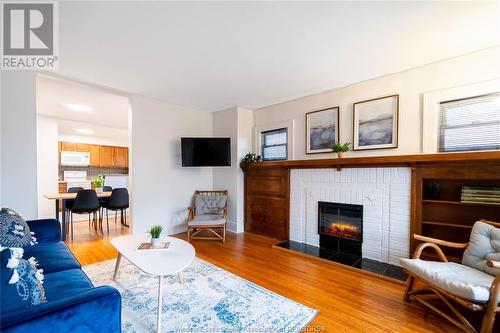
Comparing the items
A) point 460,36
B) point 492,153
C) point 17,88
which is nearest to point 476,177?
point 492,153

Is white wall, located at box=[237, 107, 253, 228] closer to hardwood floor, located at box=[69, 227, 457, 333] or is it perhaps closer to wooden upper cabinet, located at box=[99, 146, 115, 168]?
hardwood floor, located at box=[69, 227, 457, 333]

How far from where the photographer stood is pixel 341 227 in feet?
10.8

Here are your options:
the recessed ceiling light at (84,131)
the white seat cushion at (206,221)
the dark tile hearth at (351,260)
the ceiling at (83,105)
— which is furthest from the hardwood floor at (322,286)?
the recessed ceiling light at (84,131)

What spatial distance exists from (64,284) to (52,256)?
1.99 ft

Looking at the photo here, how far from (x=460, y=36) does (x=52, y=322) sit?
358 centimetres

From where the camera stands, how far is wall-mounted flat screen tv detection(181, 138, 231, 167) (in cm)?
421

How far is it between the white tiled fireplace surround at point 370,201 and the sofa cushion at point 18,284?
10.6 feet

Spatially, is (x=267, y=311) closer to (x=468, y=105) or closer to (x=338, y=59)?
(x=338, y=59)

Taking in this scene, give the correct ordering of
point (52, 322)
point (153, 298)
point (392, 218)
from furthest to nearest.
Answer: point (392, 218), point (153, 298), point (52, 322)

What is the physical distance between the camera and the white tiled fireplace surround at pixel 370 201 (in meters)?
2.75

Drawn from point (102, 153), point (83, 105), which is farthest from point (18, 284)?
point (102, 153)

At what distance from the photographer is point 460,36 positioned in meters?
2.12

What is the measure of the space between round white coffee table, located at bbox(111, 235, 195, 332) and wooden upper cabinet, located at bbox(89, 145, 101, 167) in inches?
203

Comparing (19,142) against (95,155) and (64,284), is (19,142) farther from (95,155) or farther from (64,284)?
(95,155)
